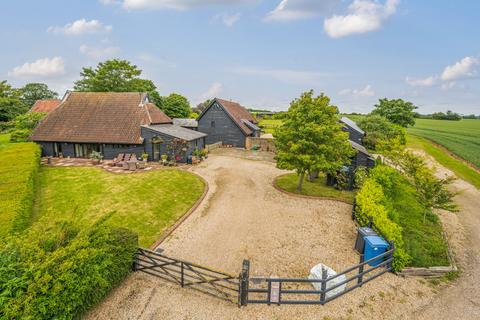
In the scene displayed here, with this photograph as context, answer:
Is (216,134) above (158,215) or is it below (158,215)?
above

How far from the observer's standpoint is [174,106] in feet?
181

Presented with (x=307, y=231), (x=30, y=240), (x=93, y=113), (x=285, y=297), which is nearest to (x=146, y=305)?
(x=30, y=240)

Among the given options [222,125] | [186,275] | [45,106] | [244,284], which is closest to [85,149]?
[222,125]

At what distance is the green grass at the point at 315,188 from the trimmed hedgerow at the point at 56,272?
498 inches

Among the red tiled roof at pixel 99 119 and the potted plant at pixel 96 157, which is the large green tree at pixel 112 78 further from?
the potted plant at pixel 96 157

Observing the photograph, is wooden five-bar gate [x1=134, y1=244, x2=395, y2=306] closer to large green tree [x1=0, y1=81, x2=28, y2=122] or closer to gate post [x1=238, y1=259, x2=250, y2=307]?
gate post [x1=238, y1=259, x2=250, y2=307]

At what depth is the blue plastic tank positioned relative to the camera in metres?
9.23

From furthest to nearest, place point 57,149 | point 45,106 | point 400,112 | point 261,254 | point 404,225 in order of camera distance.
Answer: point 400,112, point 45,106, point 57,149, point 404,225, point 261,254

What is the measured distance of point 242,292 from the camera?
7246 millimetres

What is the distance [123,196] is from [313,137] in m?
12.5

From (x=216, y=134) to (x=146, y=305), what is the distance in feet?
90.9

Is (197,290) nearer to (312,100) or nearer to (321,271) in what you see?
(321,271)

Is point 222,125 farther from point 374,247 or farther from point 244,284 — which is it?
point 244,284

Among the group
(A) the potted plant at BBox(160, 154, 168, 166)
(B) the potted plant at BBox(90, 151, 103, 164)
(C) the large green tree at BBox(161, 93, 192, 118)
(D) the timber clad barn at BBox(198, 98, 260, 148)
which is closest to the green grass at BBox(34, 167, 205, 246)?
(B) the potted plant at BBox(90, 151, 103, 164)
